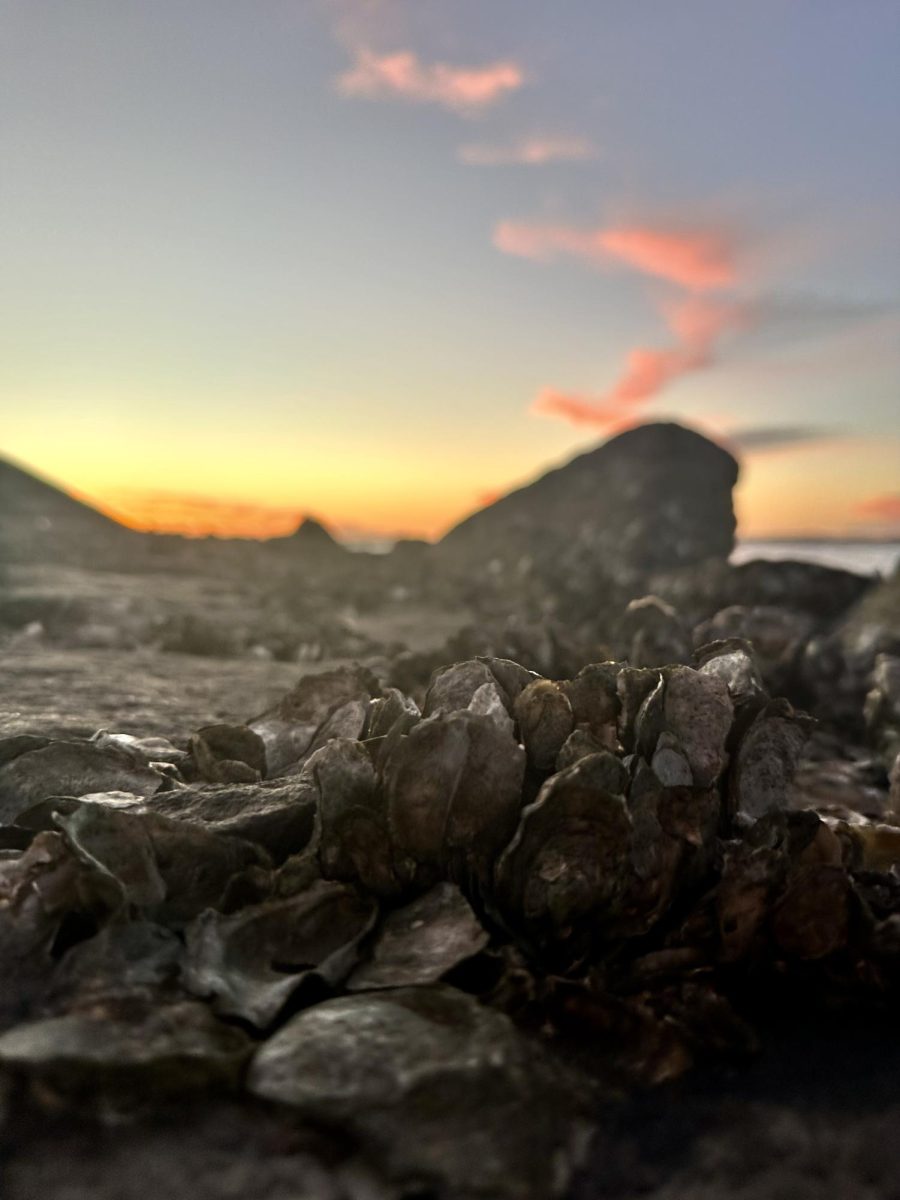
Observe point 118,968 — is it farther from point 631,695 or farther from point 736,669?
point 736,669

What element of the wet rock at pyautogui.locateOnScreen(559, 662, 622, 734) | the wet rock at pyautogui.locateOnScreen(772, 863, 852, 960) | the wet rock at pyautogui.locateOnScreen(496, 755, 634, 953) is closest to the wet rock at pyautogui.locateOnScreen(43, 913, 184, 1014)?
the wet rock at pyautogui.locateOnScreen(496, 755, 634, 953)

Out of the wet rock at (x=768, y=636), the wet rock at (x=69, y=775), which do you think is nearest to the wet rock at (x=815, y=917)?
the wet rock at (x=69, y=775)

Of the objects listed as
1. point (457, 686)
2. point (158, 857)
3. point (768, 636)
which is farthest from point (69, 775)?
point (768, 636)

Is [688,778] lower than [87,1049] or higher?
higher

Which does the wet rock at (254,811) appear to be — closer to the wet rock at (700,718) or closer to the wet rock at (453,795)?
the wet rock at (453,795)

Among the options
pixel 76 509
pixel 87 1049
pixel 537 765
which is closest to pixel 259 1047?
pixel 87 1049

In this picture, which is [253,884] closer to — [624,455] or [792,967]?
[792,967]

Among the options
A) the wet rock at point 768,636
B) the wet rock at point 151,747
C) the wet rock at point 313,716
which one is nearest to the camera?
the wet rock at point 313,716
